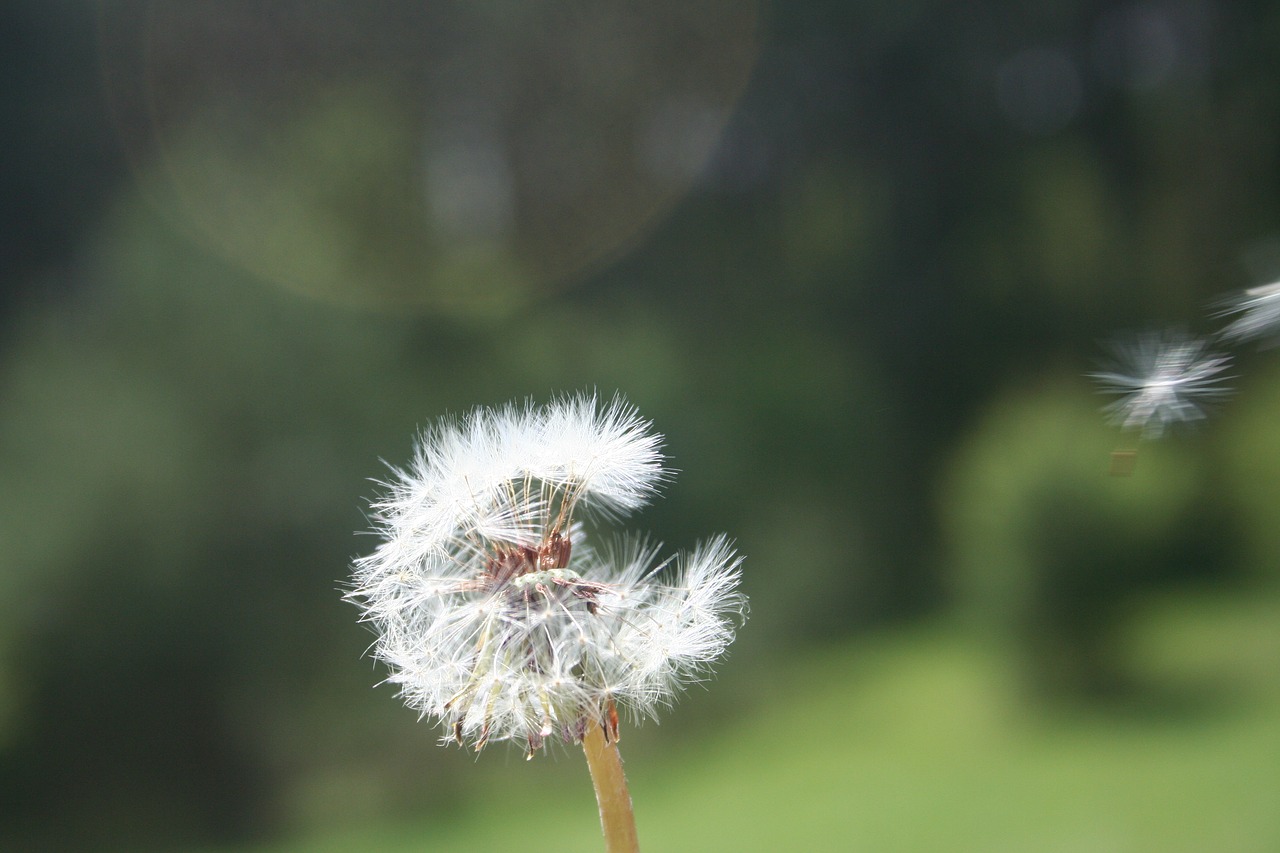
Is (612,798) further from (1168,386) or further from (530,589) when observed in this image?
(1168,386)

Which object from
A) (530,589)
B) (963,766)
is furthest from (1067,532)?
(530,589)

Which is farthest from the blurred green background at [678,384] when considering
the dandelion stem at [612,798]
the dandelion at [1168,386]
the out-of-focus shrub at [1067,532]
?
the dandelion stem at [612,798]

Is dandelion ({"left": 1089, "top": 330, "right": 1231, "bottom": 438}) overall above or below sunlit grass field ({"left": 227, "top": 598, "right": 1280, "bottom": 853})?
below

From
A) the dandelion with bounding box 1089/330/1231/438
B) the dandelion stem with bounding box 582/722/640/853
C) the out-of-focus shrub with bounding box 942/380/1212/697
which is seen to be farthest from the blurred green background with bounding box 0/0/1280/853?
the dandelion stem with bounding box 582/722/640/853

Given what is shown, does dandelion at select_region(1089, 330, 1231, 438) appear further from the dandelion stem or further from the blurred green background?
the blurred green background

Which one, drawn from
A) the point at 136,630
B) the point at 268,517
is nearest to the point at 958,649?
the point at 268,517

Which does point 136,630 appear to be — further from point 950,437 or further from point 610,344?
point 950,437
